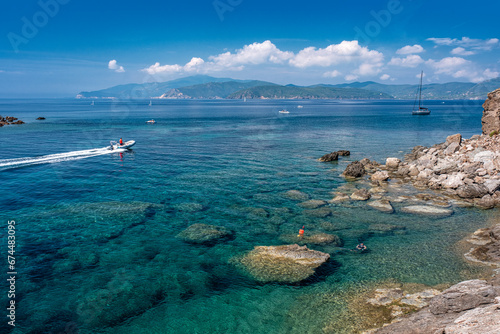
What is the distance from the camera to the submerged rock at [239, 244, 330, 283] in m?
22.1

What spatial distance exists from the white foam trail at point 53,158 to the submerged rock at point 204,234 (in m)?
42.4

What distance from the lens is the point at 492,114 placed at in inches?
2181

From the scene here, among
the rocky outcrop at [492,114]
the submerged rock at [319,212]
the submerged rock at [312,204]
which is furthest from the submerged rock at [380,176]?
the rocky outcrop at [492,114]

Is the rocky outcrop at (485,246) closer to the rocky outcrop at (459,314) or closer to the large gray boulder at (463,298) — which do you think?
the rocky outcrop at (459,314)

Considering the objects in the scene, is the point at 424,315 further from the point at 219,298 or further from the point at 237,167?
the point at 237,167

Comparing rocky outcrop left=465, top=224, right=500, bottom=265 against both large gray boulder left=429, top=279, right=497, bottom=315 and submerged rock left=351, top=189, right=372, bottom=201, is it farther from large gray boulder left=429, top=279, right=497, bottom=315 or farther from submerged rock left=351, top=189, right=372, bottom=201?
submerged rock left=351, top=189, right=372, bottom=201

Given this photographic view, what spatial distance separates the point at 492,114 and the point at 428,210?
34702mm

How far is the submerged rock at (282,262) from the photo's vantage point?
22.1 m

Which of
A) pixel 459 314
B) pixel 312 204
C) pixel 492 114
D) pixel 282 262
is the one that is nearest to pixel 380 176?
pixel 312 204

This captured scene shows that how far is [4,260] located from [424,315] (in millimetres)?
29615

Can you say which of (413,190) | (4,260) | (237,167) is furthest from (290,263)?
(237,167)

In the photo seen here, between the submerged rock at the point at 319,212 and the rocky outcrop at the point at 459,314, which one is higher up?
the rocky outcrop at the point at 459,314

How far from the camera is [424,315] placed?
650 inches

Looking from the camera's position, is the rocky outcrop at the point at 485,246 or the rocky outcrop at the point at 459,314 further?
the rocky outcrop at the point at 485,246
